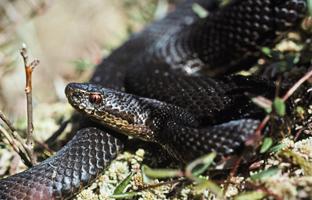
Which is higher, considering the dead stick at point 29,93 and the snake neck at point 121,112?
the dead stick at point 29,93

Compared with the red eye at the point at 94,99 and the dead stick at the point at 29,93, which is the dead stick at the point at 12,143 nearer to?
the dead stick at the point at 29,93

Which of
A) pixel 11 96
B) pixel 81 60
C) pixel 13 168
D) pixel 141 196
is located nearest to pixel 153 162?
pixel 141 196

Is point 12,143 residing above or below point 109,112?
above

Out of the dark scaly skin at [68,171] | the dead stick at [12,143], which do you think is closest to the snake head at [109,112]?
the dark scaly skin at [68,171]

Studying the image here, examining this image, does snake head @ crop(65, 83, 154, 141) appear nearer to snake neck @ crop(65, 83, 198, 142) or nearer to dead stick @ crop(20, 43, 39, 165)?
snake neck @ crop(65, 83, 198, 142)

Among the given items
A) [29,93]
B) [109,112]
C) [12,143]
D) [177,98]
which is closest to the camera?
[29,93]

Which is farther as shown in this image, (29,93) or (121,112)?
(121,112)

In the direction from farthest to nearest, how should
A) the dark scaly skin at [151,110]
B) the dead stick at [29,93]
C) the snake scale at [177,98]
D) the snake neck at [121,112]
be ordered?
the snake neck at [121,112]
the dark scaly skin at [151,110]
the snake scale at [177,98]
the dead stick at [29,93]

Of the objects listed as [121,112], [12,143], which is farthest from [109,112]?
[12,143]

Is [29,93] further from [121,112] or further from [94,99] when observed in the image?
[121,112]
